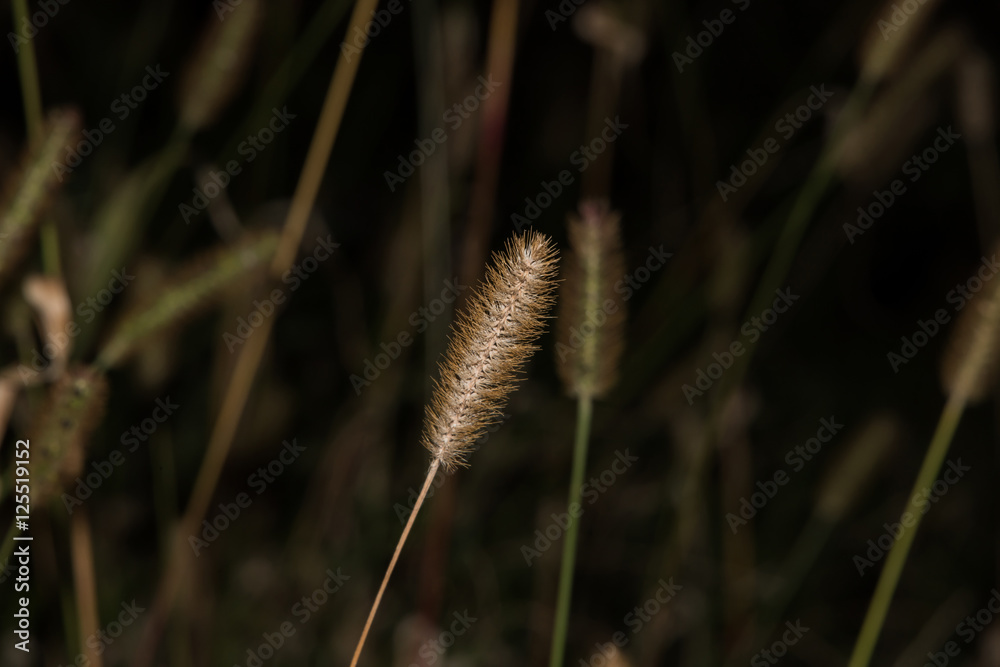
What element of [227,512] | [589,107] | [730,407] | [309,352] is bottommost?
[227,512]

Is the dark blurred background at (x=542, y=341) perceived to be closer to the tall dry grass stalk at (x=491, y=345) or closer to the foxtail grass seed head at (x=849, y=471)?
the foxtail grass seed head at (x=849, y=471)

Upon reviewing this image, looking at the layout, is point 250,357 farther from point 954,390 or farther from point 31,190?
point 954,390

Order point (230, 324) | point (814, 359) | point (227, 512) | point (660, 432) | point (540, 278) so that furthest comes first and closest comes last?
point (814, 359)
point (660, 432)
point (227, 512)
point (230, 324)
point (540, 278)

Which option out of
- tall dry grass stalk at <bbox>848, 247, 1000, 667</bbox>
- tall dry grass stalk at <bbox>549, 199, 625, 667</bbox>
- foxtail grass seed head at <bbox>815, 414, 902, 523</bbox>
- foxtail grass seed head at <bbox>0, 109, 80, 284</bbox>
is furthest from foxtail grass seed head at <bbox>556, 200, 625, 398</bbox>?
foxtail grass seed head at <bbox>815, 414, 902, 523</bbox>

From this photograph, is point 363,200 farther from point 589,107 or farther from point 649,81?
point 649,81

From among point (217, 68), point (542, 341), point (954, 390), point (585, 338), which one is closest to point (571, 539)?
point (585, 338)

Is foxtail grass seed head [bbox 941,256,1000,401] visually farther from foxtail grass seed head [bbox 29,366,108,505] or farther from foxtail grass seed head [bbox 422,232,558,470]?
foxtail grass seed head [bbox 29,366,108,505]

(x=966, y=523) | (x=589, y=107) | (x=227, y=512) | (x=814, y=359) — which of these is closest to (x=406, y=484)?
(x=227, y=512)
